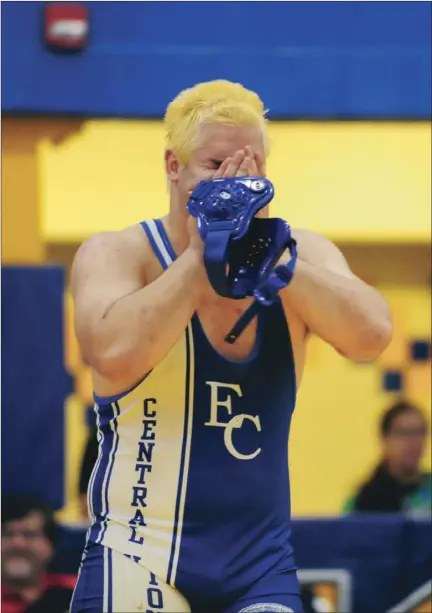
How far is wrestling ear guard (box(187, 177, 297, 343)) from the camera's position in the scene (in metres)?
2.41

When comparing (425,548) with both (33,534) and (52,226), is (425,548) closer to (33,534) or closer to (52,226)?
(33,534)

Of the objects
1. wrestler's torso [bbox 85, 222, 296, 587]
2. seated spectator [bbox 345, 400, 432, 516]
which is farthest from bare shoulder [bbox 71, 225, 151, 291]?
seated spectator [bbox 345, 400, 432, 516]

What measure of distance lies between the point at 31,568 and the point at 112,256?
2.27 m

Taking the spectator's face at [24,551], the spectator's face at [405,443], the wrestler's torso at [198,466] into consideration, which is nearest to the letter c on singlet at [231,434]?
the wrestler's torso at [198,466]

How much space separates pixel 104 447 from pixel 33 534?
2.20 metres

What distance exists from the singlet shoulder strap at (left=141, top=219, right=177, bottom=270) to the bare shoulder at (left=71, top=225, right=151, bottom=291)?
1 centimetres

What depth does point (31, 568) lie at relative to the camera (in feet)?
15.4

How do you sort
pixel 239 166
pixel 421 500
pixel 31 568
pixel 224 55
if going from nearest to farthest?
pixel 239 166 → pixel 31 568 → pixel 421 500 → pixel 224 55

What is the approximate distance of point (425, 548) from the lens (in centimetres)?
503

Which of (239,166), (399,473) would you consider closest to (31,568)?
(399,473)

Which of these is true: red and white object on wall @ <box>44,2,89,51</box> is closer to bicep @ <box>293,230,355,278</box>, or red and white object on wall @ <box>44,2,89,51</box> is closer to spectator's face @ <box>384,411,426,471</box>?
spectator's face @ <box>384,411,426,471</box>

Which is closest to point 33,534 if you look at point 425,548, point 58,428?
point 58,428

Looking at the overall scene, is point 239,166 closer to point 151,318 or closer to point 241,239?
point 241,239

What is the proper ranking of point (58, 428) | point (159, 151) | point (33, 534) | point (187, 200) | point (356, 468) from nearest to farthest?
point (187, 200) → point (33, 534) → point (58, 428) → point (159, 151) → point (356, 468)
